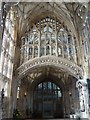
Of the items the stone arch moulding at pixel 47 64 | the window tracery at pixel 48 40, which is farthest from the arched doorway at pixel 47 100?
the stone arch moulding at pixel 47 64

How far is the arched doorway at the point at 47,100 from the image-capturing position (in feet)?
91.9

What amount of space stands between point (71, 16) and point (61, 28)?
6.81 feet

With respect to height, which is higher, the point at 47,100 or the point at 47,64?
the point at 47,64

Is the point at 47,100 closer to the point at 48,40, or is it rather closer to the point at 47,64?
the point at 47,64

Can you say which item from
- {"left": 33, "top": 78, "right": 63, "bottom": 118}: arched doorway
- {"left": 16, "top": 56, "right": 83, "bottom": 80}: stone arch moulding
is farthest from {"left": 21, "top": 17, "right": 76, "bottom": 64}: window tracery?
{"left": 33, "top": 78, "right": 63, "bottom": 118}: arched doorway

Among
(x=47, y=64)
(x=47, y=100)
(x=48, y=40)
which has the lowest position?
(x=47, y=100)

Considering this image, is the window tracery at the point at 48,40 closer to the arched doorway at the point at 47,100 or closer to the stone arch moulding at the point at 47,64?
the stone arch moulding at the point at 47,64

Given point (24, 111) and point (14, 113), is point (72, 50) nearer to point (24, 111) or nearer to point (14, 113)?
point (14, 113)

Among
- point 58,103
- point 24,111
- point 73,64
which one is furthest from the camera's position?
point 58,103

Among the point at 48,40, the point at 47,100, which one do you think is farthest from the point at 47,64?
the point at 47,100

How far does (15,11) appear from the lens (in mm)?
20641

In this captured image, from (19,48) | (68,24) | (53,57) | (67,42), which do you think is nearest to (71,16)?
(68,24)

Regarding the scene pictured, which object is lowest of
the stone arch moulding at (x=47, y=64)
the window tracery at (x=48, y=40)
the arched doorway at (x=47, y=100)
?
the arched doorway at (x=47, y=100)

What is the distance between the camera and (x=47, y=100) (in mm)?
28812
